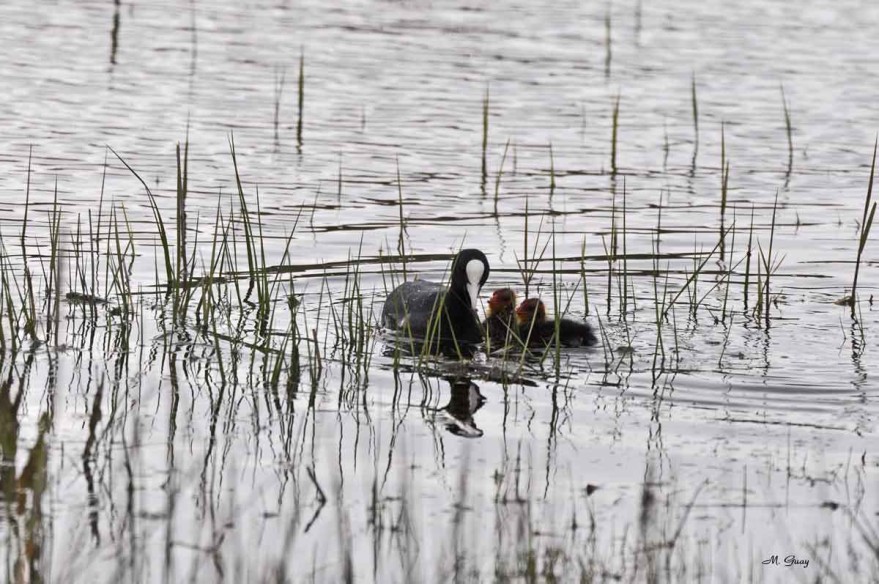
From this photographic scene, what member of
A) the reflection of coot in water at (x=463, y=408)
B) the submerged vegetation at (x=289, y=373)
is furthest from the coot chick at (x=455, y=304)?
the reflection of coot in water at (x=463, y=408)

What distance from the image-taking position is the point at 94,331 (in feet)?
24.6

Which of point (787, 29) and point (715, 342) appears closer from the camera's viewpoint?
point (715, 342)

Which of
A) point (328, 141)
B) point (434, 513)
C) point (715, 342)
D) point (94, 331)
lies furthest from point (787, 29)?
point (434, 513)

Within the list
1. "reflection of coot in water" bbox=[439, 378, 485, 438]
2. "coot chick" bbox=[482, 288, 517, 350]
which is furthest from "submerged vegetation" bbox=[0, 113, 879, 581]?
"coot chick" bbox=[482, 288, 517, 350]

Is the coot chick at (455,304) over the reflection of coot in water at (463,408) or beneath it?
over

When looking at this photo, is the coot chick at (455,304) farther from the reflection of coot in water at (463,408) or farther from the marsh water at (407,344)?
the reflection of coot in water at (463,408)

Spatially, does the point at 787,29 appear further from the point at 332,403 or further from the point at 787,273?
the point at 332,403

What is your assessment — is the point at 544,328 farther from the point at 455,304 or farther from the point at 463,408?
the point at 463,408

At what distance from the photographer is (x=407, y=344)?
26.8 ft

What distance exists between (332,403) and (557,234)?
15.7 feet
